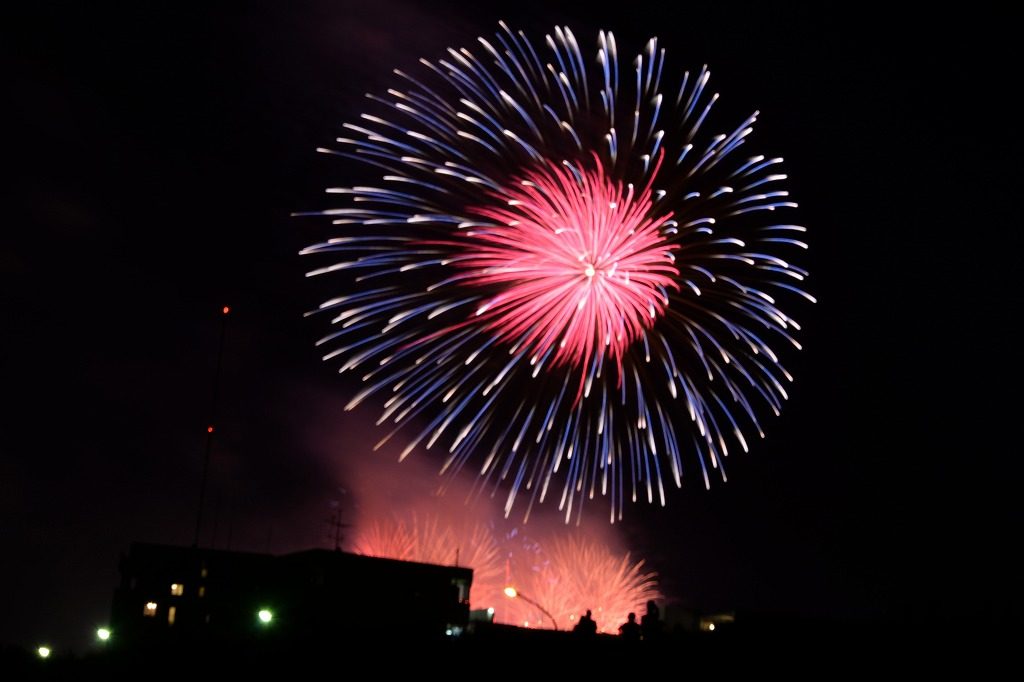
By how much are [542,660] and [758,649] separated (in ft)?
16.3

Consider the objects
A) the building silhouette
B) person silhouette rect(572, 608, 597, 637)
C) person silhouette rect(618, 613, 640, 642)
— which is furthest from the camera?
the building silhouette

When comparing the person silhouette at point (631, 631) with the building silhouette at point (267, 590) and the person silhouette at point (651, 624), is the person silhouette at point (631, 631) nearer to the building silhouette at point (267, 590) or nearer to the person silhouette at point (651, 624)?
the person silhouette at point (651, 624)

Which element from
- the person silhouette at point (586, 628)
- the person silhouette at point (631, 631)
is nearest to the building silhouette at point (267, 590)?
the person silhouette at point (586, 628)

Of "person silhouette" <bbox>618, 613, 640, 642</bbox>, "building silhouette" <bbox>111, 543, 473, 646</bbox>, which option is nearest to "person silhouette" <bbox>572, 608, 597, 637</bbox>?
"person silhouette" <bbox>618, 613, 640, 642</bbox>

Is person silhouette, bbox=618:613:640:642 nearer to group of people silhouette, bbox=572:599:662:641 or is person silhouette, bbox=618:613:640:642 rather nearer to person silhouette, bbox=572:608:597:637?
group of people silhouette, bbox=572:599:662:641

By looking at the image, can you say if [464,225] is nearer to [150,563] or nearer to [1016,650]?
[1016,650]

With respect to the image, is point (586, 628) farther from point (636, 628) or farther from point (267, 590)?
point (267, 590)

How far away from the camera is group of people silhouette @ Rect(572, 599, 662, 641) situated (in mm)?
22328

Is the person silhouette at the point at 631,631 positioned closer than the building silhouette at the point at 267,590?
Yes

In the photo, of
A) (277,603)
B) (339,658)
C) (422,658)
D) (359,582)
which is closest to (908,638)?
(422,658)

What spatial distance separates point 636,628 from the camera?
22.5 meters

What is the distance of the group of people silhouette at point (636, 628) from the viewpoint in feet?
73.3

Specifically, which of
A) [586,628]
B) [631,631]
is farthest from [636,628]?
[586,628]

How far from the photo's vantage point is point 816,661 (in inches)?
837
